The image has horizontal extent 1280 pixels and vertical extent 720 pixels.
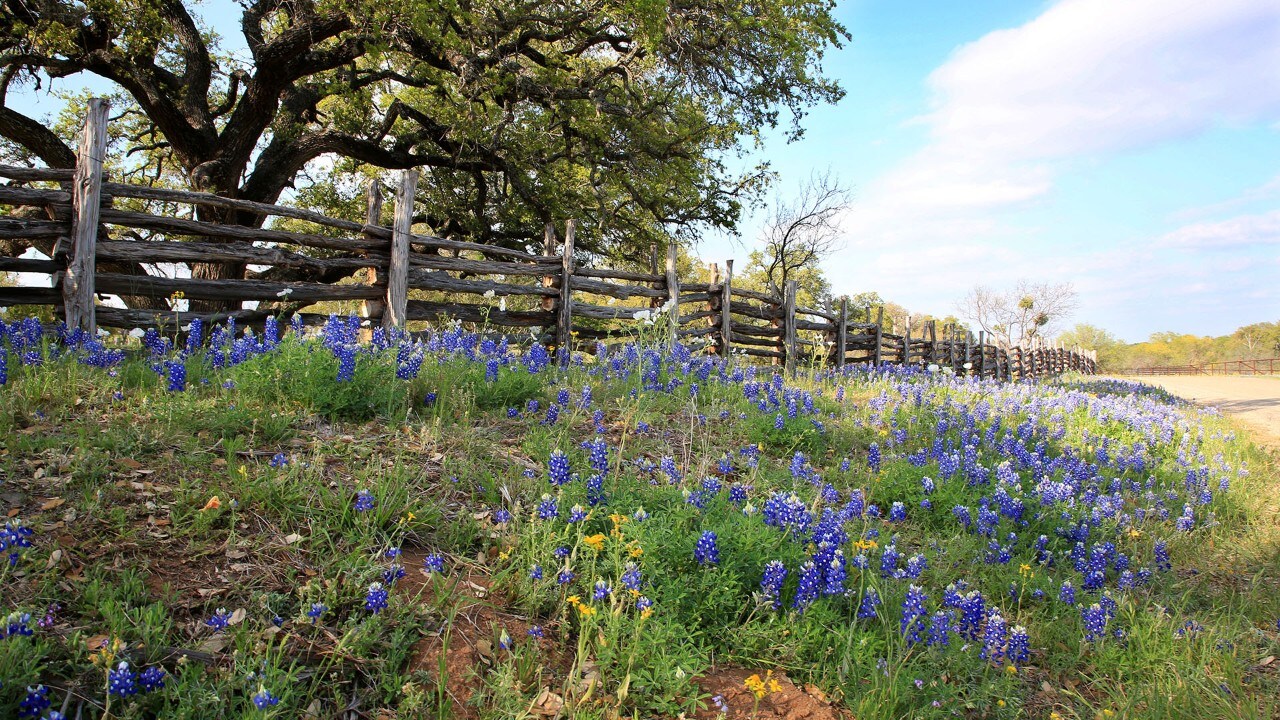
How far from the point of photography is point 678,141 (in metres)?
12.9

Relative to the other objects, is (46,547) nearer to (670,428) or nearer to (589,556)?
(589,556)

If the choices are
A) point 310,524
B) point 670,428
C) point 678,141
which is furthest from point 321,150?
point 310,524

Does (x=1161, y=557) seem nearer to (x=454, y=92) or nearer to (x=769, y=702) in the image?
(x=769, y=702)

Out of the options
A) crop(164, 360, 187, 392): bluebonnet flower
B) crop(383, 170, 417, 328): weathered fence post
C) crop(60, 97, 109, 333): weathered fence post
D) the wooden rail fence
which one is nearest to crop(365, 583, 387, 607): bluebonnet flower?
crop(164, 360, 187, 392): bluebonnet flower

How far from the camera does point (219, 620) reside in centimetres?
198

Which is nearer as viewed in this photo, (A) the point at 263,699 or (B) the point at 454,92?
(A) the point at 263,699

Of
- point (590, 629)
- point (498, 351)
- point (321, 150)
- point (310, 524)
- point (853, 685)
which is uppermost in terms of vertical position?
point (321, 150)

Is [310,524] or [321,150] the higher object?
[321,150]

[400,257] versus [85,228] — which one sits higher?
[400,257]

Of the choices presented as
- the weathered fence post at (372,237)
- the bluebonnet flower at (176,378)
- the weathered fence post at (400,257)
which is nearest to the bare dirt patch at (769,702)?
the bluebonnet flower at (176,378)

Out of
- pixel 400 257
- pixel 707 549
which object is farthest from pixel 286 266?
pixel 707 549

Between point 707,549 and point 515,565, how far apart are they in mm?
767

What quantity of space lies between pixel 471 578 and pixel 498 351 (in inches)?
116

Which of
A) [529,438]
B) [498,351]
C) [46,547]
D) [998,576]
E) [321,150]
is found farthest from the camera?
[321,150]
